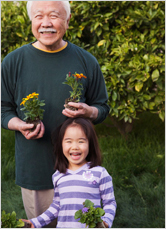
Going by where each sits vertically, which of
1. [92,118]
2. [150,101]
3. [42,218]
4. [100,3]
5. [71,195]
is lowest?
[42,218]

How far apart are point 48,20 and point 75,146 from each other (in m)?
0.82

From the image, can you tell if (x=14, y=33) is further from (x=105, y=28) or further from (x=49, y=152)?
(x=49, y=152)

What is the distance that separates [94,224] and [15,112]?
110 cm

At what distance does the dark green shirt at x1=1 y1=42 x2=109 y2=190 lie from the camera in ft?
7.57

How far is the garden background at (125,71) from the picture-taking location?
3.88 m

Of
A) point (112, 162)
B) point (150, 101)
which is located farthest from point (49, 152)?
point (150, 101)

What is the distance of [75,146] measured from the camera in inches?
79.1

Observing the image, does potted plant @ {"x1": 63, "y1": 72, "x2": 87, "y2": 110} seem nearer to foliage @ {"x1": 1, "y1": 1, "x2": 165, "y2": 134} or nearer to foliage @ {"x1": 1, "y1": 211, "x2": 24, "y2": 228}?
foliage @ {"x1": 1, "y1": 211, "x2": 24, "y2": 228}

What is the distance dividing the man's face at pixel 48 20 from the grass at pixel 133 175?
1980 mm

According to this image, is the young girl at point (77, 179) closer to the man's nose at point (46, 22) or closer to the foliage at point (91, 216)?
the foliage at point (91, 216)

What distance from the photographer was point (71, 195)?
1.99 metres

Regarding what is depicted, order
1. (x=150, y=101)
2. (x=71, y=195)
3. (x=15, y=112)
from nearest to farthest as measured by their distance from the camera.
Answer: (x=71, y=195) → (x=15, y=112) → (x=150, y=101)

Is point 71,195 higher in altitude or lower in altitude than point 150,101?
lower

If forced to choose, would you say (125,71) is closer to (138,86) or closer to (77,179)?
(138,86)
